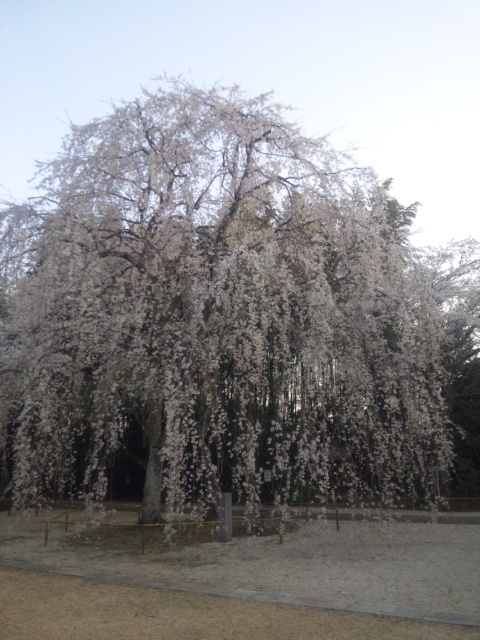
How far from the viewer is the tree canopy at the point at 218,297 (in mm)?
5844

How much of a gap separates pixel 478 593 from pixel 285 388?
2914 mm

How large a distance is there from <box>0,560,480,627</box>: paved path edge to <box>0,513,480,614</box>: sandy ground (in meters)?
0.23

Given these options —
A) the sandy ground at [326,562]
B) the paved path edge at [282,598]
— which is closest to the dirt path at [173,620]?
the paved path edge at [282,598]

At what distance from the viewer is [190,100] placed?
6.58 meters

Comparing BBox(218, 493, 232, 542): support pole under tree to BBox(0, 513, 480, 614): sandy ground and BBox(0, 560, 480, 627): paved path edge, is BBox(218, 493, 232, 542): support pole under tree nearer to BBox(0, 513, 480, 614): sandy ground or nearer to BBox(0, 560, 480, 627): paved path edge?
BBox(0, 513, 480, 614): sandy ground

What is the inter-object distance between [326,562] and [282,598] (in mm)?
2320

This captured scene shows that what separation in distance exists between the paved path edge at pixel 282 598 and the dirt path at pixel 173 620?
0.15m

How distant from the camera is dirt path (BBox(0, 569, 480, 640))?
4.23 meters

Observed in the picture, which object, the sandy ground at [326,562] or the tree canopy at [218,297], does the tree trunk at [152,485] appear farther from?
the tree canopy at [218,297]

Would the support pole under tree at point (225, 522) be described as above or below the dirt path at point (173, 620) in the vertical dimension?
above

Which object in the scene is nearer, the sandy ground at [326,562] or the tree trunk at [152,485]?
the sandy ground at [326,562]

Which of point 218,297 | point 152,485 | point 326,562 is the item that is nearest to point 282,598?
point 326,562

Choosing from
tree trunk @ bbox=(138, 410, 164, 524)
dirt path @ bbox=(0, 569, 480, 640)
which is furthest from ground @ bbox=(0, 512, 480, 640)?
tree trunk @ bbox=(138, 410, 164, 524)

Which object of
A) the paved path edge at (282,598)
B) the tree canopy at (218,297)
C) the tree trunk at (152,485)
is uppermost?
the tree canopy at (218,297)
